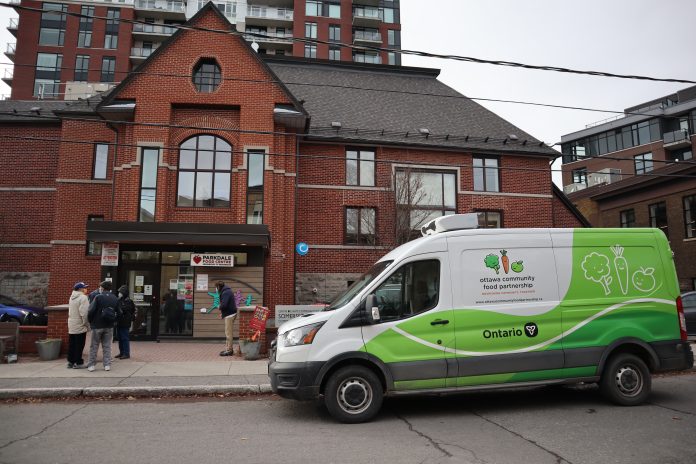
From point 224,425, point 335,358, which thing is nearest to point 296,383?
point 335,358

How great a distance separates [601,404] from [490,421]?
2018mm

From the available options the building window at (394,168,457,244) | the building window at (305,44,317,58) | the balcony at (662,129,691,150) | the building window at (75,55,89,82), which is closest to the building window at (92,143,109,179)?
the building window at (394,168,457,244)

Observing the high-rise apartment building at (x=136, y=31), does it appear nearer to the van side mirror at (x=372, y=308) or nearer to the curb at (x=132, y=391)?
the curb at (x=132, y=391)

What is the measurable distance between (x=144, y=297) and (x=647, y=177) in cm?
2831

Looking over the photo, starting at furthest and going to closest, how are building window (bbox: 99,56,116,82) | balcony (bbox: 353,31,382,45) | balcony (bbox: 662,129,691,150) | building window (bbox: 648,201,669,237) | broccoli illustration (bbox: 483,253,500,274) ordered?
balcony (bbox: 353,31,382,45) → building window (bbox: 99,56,116,82) → balcony (bbox: 662,129,691,150) → building window (bbox: 648,201,669,237) → broccoli illustration (bbox: 483,253,500,274)

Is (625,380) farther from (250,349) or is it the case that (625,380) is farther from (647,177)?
(647,177)

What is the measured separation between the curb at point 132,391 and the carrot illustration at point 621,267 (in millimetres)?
5880

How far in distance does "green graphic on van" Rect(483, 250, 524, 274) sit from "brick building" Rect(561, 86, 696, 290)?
6568 mm

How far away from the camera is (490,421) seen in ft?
20.9

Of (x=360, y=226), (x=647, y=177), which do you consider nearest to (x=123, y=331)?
(x=360, y=226)

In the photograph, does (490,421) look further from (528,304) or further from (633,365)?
(633,365)

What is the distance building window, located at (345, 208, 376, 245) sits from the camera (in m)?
20.0

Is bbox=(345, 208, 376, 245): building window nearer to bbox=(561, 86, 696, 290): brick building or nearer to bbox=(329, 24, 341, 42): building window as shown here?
bbox=(561, 86, 696, 290): brick building

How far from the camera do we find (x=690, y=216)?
26781 millimetres
